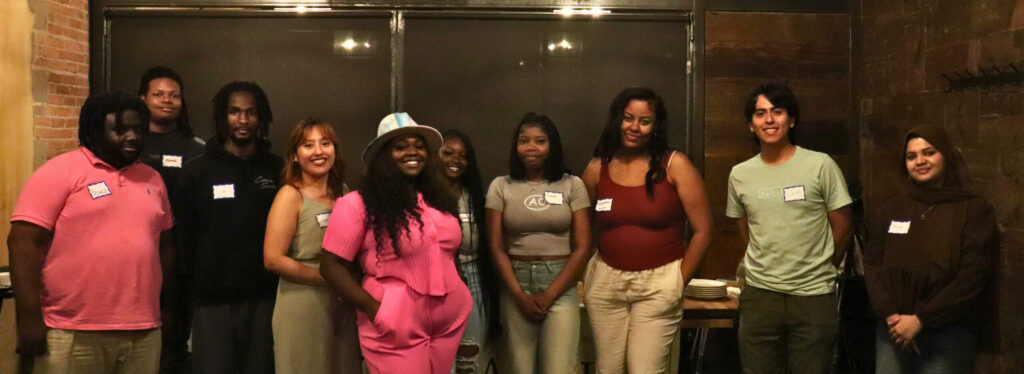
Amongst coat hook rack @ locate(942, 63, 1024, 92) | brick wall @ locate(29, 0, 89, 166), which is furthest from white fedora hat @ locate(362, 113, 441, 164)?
brick wall @ locate(29, 0, 89, 166)

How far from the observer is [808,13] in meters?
5.56

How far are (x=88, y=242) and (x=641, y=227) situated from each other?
1.95 m

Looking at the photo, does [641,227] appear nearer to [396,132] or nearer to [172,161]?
[396,132]

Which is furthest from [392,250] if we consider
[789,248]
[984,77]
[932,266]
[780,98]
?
[984,77]

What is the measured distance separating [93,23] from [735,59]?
12.9 ft

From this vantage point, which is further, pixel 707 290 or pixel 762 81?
pixel 762 81

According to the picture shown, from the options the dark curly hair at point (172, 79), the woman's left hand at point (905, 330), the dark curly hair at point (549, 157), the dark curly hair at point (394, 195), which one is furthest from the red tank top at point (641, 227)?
the dark curly hair at point (172, 79)

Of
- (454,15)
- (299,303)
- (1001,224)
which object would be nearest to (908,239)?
(1001,224)

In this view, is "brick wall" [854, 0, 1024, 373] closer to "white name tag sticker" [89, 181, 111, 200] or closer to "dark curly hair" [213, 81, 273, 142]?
"dark curly hair" [213, 81, 273, 142]

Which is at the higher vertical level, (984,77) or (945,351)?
(984,77)

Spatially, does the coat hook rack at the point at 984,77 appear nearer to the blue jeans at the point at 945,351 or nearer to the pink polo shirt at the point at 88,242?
the blue jeans at the point at 945,351

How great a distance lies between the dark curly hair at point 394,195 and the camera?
2877 millimetres

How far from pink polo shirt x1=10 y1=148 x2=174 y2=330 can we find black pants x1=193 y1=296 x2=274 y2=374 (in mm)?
371

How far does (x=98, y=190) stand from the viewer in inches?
114
